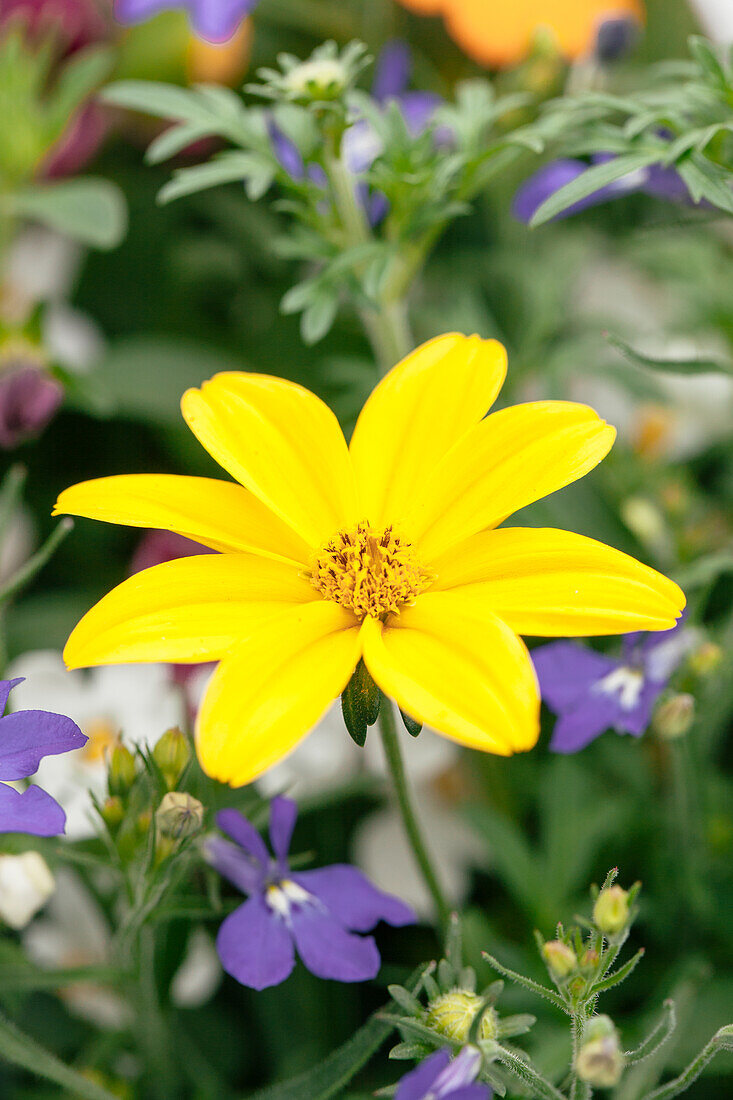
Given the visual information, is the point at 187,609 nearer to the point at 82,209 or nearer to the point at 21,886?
the point at 21,886

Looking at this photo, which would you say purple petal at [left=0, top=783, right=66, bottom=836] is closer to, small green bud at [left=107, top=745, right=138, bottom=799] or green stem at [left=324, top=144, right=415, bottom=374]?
small green bud at [left=107, top=745, right=138, bottom=799]

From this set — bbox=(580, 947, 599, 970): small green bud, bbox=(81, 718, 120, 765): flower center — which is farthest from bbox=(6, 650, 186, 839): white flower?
bbox=(580, 947, 599, 970): small green bud

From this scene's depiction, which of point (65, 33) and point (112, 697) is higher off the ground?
point (65, 33)

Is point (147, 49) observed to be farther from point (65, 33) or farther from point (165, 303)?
point (165, 303)

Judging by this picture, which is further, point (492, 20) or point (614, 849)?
point (492, 20)

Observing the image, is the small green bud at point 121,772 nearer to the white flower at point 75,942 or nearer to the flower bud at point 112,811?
the flower bud at point 112,811

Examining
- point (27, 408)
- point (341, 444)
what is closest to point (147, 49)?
point (27, 408)

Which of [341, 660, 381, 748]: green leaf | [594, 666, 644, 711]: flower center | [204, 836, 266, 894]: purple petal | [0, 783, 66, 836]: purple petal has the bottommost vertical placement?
[204, 836, 266, 894]: purple petal

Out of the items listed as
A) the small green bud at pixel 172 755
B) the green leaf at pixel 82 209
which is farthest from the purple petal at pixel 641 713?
the green leaf at pixel 82 209
